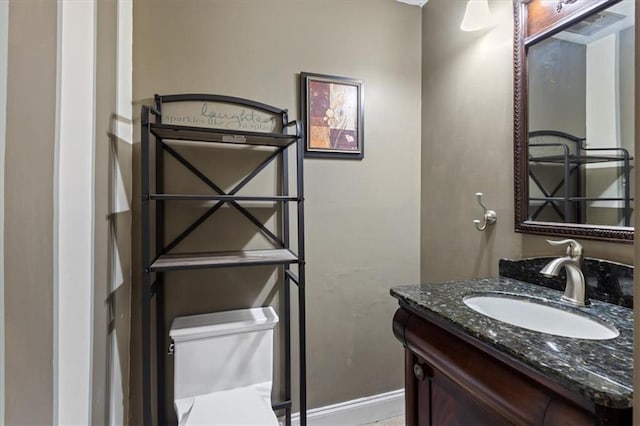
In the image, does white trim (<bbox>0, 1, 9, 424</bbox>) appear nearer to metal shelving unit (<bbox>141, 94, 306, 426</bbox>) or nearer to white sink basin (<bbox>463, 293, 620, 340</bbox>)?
metal shelving unit (<bbox>141, 94, 306, 426</bbox>)

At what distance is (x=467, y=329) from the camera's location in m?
0.81

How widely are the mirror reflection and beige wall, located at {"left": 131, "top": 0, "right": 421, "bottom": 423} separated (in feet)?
2.43

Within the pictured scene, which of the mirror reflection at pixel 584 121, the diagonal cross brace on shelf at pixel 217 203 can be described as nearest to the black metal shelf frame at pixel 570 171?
the mirror reflection at pixel 584 121

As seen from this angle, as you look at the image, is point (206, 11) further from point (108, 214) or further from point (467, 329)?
point (467, 329)

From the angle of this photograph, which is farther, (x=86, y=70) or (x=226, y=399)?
(x=226, y=399)

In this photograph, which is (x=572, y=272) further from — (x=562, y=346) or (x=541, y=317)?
(x=562, y=346)

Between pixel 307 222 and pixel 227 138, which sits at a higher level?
pixel 227 138

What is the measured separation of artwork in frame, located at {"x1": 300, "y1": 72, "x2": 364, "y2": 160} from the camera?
1.71 metres

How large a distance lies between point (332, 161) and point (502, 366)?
1.26 m

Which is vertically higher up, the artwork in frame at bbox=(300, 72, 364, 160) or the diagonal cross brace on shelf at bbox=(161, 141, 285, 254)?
the artwork in frame at bbox=(300, 72, 364, 160)

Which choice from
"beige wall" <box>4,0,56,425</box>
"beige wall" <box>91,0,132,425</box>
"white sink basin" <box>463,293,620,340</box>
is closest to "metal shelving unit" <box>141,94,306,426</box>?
"beige wall" <box>91,0,132,425</box>

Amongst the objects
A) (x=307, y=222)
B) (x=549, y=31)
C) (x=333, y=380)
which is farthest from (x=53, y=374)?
(x=549, y=31)

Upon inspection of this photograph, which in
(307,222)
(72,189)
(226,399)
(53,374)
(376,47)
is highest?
(376,47)

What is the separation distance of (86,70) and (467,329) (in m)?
1.39
